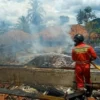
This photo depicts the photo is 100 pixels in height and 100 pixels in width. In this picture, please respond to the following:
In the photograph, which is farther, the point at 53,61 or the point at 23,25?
the point at 23,25

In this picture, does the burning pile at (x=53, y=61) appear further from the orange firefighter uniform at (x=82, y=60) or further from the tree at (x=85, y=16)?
the tree at (x=85, y=16)

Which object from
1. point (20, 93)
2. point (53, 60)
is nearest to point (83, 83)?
point (20, 93)

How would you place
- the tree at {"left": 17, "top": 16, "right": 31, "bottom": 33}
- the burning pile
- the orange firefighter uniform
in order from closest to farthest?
the orange firefighter uniform
the burning pile
the tree at {"left": 17, "top": 16, "right": 31, "bottom": 33}

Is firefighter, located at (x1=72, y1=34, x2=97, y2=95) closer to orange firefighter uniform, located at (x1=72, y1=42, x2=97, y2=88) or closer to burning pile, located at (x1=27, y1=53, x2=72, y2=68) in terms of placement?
orange firefighter uniform, located at (x1=72, y1=42, x2=97, y2=88)

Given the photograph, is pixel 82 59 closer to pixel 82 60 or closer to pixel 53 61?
pixel 82 60

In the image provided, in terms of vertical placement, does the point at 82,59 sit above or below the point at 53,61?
above

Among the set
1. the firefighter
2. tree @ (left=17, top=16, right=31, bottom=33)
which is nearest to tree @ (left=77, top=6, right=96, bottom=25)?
tree @ (left=17, top=16, right=31, bottom=33)

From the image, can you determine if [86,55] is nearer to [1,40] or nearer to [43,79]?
Answer: [43,79]

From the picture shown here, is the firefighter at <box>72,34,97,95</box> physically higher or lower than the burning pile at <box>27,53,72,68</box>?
higher

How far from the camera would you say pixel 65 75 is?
12023mm

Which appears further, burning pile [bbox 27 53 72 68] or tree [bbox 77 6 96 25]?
tree [bbox 77 6 96 25]

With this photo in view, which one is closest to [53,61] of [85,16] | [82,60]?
[82,60]

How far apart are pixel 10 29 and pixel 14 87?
34.4m

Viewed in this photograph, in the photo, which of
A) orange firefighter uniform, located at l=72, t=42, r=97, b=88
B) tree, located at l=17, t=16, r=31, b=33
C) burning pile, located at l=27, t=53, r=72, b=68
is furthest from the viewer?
tree, located at l=17, t=16, r=31, b=33
